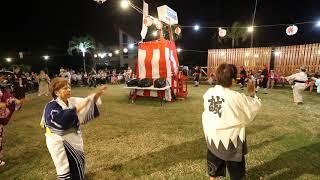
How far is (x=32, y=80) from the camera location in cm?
1948

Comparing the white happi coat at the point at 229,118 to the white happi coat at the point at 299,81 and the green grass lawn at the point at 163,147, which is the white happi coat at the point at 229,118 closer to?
the green grass lawn at the point at 163,147

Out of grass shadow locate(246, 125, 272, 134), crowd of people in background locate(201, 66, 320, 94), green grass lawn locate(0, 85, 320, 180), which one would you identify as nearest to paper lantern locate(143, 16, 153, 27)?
crowd of people in background locate(201, 66, 320, 94)

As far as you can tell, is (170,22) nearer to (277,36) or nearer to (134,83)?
(134,83)

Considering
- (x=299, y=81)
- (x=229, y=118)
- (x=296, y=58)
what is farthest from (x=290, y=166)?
(x=296, y=58)

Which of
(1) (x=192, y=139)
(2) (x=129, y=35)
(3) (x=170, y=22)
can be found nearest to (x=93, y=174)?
(1) (x=192, y=139)

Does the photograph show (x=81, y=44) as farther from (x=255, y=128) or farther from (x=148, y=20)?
(x=255, y=128)

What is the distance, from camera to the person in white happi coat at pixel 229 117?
275 centimetres

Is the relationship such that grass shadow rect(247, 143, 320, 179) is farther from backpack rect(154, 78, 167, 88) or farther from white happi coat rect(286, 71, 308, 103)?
backpack rect(154, 78, 167, 88)

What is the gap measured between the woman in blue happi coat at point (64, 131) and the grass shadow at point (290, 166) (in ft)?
9.42

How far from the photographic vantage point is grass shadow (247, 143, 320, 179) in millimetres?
4105

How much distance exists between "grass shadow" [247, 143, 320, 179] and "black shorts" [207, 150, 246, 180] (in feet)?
4.07

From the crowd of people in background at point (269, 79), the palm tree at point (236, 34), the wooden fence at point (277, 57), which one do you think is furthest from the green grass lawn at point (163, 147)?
the palm tree at point (236, 34)

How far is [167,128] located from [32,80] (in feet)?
54.3

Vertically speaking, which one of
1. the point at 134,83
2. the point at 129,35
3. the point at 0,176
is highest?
the point at 129,35
